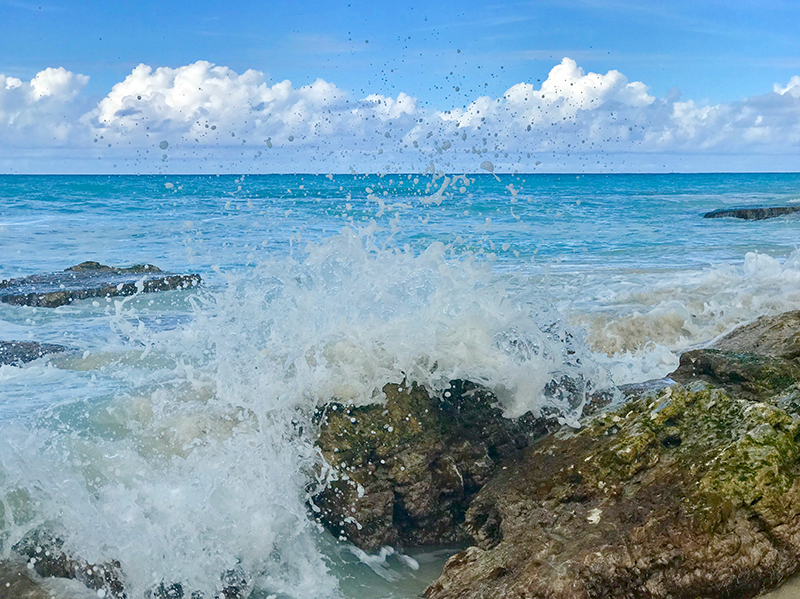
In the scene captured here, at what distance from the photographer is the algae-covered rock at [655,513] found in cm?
334

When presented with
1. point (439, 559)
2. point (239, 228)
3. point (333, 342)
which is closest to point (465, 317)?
point (333, 342)

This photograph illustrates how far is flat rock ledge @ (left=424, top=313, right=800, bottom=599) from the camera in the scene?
3.34m

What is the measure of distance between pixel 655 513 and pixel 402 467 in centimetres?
169

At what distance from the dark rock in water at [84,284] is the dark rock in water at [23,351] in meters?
2.51

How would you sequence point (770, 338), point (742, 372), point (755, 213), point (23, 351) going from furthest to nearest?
point (755, 213)
point (23, 351)
point (770, 338)
point (742, 372)

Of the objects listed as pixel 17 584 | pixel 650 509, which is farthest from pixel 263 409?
pixel 650 509

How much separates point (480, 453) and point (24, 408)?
399 centimetres

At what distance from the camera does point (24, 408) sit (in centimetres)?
645

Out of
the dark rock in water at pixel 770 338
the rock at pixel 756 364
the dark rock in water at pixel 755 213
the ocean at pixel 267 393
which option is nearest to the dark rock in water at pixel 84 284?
the ocean at pixel 267 393

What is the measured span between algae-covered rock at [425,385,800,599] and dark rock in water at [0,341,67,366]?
573 centimetres

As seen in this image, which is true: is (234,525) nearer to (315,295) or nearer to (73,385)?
(315,295)

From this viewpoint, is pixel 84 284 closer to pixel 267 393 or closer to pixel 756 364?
pixel 267 393

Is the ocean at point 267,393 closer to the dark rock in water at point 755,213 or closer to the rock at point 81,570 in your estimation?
the rock at point 81,570

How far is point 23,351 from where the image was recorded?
827cm
